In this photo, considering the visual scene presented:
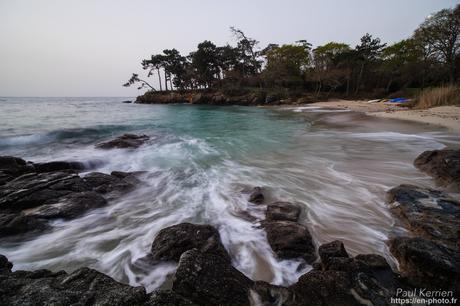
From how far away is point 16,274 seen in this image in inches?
76.5

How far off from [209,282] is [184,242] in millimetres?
936

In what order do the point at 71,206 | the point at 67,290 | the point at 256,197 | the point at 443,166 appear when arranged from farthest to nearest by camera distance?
the point at 443,166 → the point at 256,197 → the point at 71,206 → the point at 67,290

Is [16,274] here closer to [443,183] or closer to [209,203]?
[209,203]

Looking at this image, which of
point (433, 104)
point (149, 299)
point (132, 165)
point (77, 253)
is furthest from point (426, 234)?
point (433, 104)

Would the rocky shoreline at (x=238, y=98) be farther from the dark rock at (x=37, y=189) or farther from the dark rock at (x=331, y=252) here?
the dark rock at (x=331, y=252)

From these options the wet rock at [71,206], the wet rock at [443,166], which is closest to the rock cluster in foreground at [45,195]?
the wet rock at [71,206]

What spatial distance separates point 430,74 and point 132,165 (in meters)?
42.3

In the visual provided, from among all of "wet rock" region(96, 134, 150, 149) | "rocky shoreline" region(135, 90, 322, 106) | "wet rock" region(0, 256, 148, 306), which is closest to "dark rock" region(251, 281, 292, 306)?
"wet rock" region(0, 256, 148, 306)

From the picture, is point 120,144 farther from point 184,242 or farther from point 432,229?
point 432,229

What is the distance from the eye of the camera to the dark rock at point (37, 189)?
3707mm

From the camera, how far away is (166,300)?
1568 mm

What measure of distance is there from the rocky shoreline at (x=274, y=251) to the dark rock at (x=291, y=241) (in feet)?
0.04

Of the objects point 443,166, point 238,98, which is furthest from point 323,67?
point 443,166

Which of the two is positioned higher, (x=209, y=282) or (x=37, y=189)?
(x=37, y=189)
